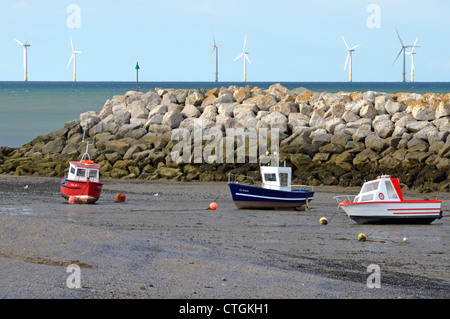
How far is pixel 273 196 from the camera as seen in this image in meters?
27.4

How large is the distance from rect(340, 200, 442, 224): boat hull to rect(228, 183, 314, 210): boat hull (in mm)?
4191

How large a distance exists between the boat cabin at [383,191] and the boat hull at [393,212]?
0.33 metres

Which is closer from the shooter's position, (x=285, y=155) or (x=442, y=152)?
(x=442, y=152)

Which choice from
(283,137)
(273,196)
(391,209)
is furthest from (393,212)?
(283,137)

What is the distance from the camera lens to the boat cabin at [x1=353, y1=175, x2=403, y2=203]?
23469 mm

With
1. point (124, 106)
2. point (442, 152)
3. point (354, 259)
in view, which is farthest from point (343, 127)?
point (354, 259)

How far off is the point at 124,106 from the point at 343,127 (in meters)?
16.8

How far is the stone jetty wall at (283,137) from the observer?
35.0 metres

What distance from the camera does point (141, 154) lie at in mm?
39781

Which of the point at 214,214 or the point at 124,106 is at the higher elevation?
the point at 124,106

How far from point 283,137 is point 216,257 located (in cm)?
2774

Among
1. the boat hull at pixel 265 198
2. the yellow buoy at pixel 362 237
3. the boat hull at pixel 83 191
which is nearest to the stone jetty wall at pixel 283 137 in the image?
the boat hull at pixel 265 198

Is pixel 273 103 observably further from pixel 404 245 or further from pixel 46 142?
pixel 404 245

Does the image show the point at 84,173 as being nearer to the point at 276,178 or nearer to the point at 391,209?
the point at 276,178
